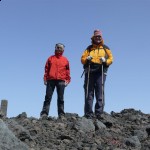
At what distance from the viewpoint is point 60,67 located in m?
13.5

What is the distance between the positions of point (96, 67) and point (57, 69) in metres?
1.24

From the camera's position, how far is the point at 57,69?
13.5 m

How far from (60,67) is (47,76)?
0.49 metres

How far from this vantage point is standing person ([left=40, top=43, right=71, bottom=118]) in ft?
43.6

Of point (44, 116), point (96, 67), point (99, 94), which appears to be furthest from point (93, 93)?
point (44, 116)

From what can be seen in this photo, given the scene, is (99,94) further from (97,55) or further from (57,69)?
(57,69)

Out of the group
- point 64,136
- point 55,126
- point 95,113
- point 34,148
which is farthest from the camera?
point 95,113

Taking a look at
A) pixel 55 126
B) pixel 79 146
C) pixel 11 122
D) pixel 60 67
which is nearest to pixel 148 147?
pixel 79 146

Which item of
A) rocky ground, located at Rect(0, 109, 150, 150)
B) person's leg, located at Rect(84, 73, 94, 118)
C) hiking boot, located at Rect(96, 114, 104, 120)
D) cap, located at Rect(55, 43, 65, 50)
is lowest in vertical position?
rocky ground, located at Rect(0, 109, 150, 150)

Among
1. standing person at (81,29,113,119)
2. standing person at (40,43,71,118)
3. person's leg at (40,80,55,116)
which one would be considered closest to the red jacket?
standing person at (40,43,71,118)

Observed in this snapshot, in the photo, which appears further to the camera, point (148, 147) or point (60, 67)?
point (60, 67)

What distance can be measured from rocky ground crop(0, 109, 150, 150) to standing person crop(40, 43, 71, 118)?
0.79 metres

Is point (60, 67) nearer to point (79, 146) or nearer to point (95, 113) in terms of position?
point (95, 113)

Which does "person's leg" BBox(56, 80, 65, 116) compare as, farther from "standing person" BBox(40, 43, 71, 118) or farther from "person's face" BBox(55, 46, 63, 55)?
"person's face" BBox(55, 46, 63, 55)
